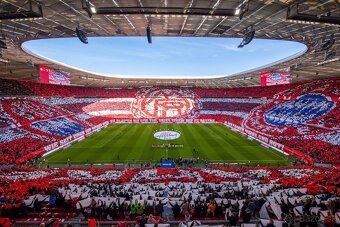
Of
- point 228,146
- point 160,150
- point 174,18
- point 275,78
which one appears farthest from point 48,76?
point 275,78

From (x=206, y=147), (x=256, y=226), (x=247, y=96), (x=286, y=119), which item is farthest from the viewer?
(x=247, y=96)

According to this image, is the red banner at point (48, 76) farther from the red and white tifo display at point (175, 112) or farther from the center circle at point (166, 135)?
the center circle at point (166, 135)

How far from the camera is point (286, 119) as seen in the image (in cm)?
5009

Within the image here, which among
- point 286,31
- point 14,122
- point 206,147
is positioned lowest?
point 206,147

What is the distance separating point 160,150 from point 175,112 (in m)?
39.1

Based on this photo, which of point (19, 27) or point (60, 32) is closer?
point (19, 27)

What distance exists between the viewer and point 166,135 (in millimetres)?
48125

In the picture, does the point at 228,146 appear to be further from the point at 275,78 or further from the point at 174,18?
the point at 174,18

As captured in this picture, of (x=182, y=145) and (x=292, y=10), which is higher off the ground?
(x=292, y=10)

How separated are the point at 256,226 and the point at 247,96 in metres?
70.4

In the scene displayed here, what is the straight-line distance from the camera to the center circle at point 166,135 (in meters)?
46.2

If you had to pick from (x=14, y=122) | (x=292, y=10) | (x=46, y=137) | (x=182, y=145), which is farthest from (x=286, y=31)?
(x=14, y=122)

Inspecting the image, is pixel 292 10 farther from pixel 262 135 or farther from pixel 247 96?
pixel 247 96

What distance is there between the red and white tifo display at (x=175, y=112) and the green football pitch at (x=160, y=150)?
104 inches
